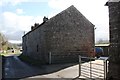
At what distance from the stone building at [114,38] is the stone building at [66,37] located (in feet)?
56.1

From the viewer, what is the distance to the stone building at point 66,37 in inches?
1127

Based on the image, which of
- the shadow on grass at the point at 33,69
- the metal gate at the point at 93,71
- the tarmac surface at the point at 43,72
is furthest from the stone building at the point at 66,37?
the metal gate at the point at 93,71

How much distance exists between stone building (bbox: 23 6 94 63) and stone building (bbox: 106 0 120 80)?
17086 millimetres

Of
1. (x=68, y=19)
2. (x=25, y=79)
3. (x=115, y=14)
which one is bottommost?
(x=25, y=79)

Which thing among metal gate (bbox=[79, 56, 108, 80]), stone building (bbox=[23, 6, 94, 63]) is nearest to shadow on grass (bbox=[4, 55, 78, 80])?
stone building (bbox=[23, 6, 94, 63])

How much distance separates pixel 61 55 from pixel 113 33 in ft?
Result: 59.5

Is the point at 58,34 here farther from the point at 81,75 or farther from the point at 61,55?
the point at 81,75

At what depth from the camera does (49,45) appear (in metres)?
28.6

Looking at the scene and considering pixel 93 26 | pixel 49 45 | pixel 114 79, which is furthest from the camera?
pixel 93 26

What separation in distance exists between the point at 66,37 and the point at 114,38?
1882cm

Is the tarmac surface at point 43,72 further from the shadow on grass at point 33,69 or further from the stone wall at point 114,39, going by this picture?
the stone wall at point 114,39

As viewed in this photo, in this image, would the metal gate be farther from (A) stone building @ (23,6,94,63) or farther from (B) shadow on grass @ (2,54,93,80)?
(A) stone building @ (23,6,94,63)

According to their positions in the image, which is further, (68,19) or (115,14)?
(68,19)

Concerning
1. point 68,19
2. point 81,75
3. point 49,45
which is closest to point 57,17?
point 68,19
